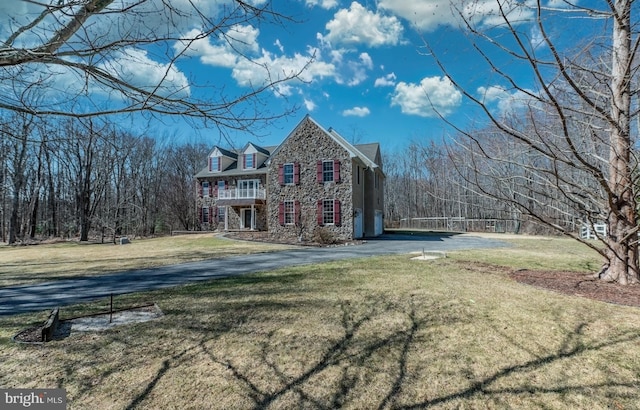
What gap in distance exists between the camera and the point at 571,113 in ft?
18.0

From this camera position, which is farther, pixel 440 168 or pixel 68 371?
pixel 440 168

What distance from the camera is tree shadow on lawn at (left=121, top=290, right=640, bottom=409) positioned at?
2.65 m

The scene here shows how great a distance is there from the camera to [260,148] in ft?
89.3

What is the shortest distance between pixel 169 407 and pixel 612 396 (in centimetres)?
362

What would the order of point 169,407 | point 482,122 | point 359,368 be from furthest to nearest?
point 482,122, point 359,368, point 169,407

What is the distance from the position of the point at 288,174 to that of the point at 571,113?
1728 cm

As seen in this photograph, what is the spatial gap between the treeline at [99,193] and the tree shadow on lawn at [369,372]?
2344 centimetres

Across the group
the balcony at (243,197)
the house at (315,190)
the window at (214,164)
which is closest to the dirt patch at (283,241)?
the house at (315,190)

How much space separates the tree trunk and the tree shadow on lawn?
284cm

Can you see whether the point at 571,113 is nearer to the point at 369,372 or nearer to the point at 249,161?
the point at 369,372

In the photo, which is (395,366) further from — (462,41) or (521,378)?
(462,41)

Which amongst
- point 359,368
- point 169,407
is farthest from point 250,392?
point 359,368

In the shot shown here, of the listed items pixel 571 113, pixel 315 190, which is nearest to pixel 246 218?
pixel 315 190

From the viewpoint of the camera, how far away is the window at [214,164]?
1107 inches
